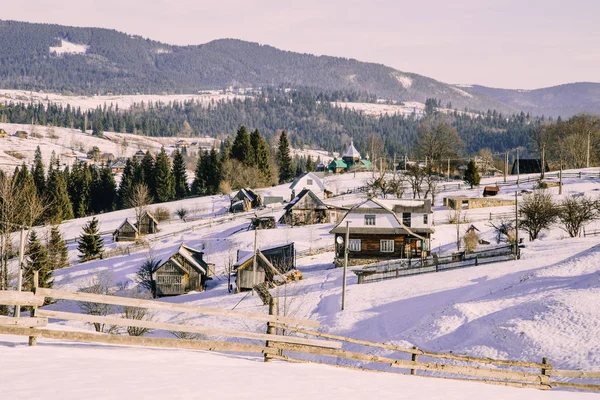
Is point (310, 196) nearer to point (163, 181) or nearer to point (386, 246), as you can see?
point (386, 246)

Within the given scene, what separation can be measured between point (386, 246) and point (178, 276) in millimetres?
19325

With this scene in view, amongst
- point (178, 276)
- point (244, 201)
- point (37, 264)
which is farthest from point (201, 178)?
point (37, 264)

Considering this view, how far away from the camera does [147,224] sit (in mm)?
85375

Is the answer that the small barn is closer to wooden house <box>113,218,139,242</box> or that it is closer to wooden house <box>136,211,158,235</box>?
wooden house <box>136,211,158,235</box>

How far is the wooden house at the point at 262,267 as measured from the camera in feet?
167

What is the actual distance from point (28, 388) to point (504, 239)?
5758cm

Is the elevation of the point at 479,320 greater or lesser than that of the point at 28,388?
lesser

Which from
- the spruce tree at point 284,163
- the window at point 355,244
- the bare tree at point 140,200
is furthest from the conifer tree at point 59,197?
Result: the window at point 355,244

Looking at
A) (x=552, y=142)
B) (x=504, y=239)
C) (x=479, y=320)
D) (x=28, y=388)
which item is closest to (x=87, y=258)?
(x=504, y=239)

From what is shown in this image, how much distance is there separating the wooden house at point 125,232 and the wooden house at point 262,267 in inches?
1273

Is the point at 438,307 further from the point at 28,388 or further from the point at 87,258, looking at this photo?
the point at 87,258

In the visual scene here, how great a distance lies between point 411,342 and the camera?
31453 mm

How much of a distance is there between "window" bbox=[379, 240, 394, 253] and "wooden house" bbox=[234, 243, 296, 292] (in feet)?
31.3

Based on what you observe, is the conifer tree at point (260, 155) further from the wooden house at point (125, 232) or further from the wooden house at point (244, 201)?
the wooden house at point (125, 232)
